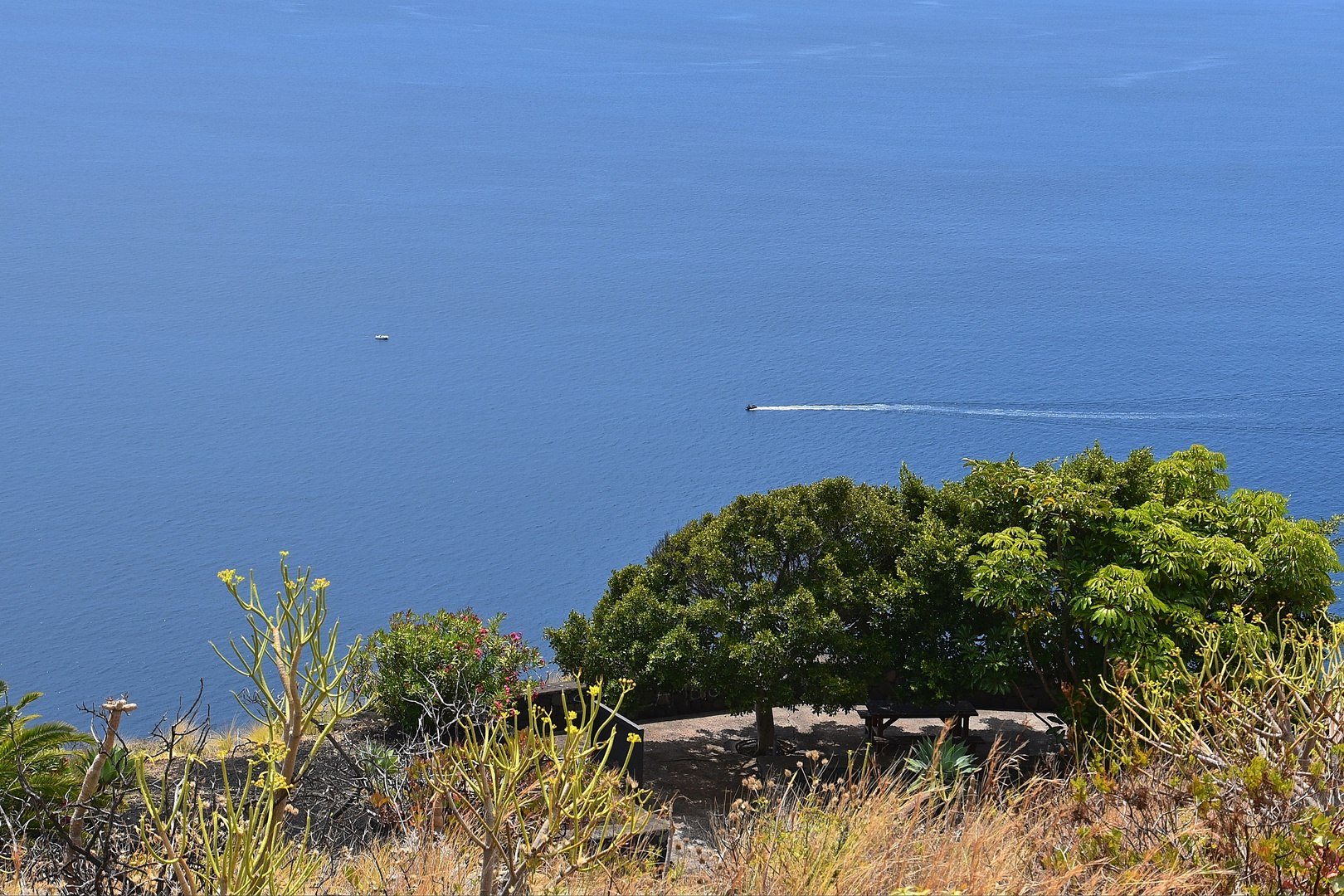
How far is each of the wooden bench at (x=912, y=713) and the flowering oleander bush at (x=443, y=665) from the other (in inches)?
155

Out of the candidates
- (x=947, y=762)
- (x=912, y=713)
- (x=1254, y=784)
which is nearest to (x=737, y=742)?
(x=912, y=713)

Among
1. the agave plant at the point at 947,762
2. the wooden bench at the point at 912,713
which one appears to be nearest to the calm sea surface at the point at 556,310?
the wooden bench at the point at 912,713

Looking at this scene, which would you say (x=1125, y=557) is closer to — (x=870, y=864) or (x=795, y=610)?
(x=795, y=610)

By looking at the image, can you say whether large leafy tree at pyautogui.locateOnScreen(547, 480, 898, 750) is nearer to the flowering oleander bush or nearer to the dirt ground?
the flowering oleander bush

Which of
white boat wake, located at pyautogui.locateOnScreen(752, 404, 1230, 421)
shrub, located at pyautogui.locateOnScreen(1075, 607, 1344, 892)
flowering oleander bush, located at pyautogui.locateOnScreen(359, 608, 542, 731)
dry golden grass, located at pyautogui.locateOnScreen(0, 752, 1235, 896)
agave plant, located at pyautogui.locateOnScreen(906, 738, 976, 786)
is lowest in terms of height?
agave plant, located at pyautogui.locateOnScreen(906, 738, 976, 786)

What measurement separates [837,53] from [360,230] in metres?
40.8

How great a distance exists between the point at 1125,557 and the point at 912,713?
11.9 ft

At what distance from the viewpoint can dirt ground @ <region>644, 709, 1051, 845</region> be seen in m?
13.4

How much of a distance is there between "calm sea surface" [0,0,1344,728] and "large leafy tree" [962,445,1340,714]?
10386 millimetres

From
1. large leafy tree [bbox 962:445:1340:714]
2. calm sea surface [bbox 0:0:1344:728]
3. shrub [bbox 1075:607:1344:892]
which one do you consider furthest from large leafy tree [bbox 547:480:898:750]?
calm sea surface [bbox 0:0:1344:728]

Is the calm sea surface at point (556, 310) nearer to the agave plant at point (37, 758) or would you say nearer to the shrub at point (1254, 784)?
the agave plant at point (37, 758)

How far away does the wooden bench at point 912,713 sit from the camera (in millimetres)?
13852

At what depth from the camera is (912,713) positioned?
1388 centimetres

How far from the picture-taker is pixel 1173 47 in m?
75.9
